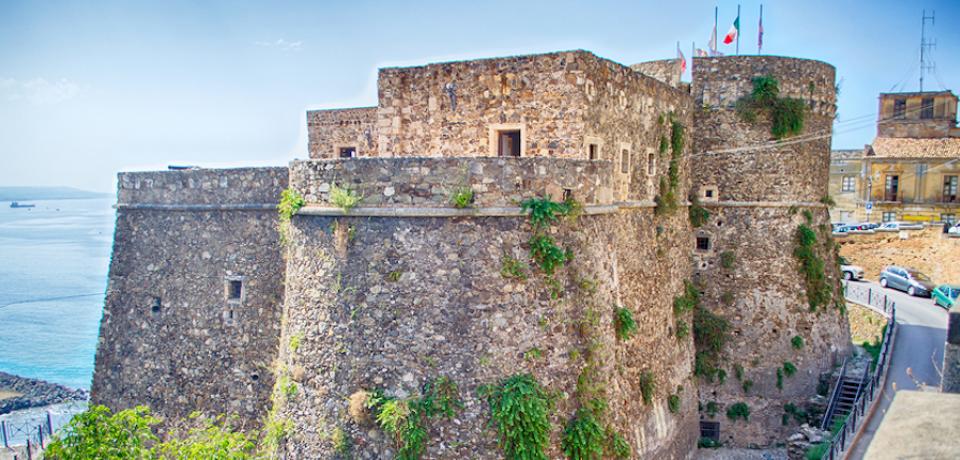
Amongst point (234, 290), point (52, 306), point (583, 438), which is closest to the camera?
point (583, 438)

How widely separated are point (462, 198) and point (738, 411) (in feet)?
43.7

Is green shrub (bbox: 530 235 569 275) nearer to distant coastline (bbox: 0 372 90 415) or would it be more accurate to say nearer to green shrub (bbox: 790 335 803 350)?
green shrub (bbox: 790 335 803 350)

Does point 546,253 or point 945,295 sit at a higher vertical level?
point 546,253

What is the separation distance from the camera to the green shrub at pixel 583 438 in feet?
33.9

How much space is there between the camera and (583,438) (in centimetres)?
1030

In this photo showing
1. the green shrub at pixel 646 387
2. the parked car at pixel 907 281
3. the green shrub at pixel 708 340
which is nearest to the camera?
the green shrub at pixel 646 387

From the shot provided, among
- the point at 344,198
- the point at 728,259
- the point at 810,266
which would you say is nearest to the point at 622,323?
the point at 344,198

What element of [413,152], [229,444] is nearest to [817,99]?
[413,152]

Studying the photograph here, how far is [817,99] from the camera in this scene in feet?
65.7

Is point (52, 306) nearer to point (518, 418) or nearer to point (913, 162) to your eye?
point (518, 418)

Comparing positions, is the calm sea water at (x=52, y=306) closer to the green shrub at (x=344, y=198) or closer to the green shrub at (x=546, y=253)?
the green shrub at (x=344, y=198)

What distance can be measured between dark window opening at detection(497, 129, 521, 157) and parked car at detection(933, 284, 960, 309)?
21.0 metres

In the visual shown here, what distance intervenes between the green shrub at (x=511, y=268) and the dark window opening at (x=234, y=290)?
6424 mm

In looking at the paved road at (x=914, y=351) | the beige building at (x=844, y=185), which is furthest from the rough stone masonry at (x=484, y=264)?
the beige building at (x=844, y=185)
